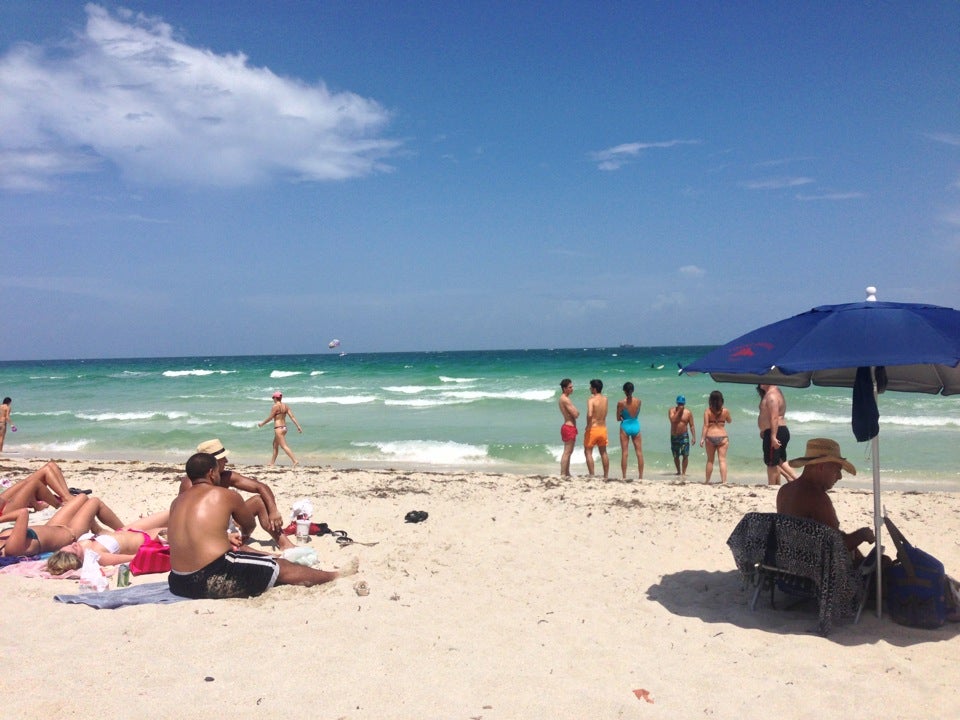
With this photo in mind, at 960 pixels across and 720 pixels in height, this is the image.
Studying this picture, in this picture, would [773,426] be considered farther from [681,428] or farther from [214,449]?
[214,449]

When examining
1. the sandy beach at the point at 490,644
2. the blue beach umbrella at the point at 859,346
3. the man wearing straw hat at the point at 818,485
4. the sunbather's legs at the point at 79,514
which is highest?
the blue beach umbrella at the point at 859,346

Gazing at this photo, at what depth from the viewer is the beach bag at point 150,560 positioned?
5.92 m

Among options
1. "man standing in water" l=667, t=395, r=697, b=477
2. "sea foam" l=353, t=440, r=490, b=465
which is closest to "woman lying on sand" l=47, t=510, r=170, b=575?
"man standing in water" l=667, t=395, r=697, b=477

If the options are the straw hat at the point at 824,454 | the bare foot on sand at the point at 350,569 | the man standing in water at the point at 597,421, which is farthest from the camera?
the man standing in water at the point at 597,421

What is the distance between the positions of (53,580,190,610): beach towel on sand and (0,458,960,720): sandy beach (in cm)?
9

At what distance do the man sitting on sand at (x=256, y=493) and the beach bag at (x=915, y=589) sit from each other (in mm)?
4659

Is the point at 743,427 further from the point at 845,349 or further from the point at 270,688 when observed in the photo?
the point at 270,688

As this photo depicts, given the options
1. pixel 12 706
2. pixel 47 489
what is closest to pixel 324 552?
pixel 47 489

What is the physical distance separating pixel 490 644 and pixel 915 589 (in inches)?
107

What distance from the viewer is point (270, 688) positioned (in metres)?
3.65

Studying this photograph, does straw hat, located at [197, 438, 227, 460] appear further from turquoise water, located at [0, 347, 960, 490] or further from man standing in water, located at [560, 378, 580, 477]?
turquoise water, located at [0, 347, 960, 490]

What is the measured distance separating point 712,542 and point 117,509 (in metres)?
6.76

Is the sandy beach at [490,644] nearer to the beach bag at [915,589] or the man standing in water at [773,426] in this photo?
the beach bag at [915,589]

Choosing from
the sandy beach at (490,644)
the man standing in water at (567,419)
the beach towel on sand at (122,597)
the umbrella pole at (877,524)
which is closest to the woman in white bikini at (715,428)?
the man standing in water at (567,419)
